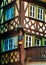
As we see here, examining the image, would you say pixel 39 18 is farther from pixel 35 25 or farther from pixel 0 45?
pixel 0 45

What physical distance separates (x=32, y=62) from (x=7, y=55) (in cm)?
357

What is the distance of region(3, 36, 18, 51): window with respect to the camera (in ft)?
102

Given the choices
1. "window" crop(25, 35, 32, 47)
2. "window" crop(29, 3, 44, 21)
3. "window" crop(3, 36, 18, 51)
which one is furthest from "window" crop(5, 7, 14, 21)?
"window" crop(25, 35, 32, 47)

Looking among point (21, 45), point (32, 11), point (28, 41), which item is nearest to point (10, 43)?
point (28, 41)

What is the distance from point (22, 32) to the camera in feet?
100

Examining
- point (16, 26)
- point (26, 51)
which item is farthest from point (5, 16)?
point (26, 51)

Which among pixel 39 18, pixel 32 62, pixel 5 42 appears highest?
pixel 39 18

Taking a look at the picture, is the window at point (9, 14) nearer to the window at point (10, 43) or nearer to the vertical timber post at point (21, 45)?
the window at point (10, 43)

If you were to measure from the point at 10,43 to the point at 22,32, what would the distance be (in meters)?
2.10

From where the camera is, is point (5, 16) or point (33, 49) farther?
point (5, 16)

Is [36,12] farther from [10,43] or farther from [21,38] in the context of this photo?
[10,43]

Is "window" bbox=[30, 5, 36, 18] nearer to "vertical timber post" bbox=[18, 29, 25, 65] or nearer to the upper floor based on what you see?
the upper floor

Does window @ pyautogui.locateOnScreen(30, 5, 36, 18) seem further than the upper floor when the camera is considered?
Yes

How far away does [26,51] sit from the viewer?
29984 millimetres
